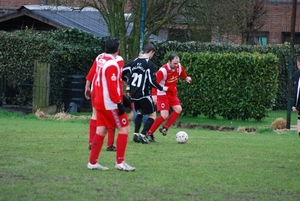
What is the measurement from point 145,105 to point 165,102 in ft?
4.88

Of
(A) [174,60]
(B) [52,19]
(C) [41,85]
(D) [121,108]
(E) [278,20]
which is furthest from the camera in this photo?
(E) [278,20]

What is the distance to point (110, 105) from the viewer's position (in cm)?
1070

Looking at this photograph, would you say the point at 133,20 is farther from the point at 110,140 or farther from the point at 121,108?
the point at 121,108

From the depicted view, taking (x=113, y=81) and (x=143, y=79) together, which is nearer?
(x=113, y=81)

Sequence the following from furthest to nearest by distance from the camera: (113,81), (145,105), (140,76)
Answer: (145,105)
(140,76)
(113,81)

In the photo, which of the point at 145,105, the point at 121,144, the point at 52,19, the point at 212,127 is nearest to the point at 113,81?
the point at 121,144

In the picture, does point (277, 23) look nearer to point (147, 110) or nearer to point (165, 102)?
point (165, 102)

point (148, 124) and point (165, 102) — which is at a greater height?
point (165, 102)

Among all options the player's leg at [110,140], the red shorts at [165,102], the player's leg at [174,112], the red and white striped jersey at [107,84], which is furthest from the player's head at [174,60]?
the red and white striped jersey at [107,84]

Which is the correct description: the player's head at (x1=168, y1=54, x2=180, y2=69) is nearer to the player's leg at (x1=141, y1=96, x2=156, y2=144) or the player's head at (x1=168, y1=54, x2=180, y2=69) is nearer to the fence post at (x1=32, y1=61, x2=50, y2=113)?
the player's leg at (x1=141, y1=96, x2=156, y2=144)

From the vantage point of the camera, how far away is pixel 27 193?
28.2 ft

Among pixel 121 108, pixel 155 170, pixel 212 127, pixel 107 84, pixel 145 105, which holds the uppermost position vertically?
pixel 107 84

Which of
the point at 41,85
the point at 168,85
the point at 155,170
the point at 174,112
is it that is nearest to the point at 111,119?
the point at 155,170

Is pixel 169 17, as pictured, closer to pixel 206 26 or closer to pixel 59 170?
pixel 206 26
